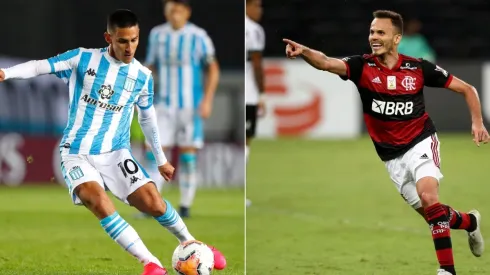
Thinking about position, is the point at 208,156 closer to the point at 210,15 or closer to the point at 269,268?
the point at 210,15

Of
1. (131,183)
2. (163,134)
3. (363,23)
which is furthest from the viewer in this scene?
(363,23)

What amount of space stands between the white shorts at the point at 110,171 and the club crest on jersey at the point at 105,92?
1.15 feet

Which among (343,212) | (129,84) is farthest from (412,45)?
(129,84)

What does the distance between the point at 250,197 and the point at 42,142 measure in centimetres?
404

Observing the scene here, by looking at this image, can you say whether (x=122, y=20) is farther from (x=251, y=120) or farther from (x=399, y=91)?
(x=251, y=120)

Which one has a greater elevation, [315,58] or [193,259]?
[315,58]

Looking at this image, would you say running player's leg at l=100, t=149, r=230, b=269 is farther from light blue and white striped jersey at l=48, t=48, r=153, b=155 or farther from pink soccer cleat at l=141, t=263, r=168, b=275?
pink soccer cleat at l=141, t=263, r=168, b=275

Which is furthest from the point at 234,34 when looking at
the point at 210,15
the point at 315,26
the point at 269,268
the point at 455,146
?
the point at 269,268

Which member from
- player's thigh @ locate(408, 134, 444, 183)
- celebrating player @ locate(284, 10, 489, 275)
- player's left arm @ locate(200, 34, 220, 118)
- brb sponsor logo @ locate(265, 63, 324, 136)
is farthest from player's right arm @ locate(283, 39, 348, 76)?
brb sponsor logo @ locate(265, 63, 324, 136)

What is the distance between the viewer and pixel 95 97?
20.7ft

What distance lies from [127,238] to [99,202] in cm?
27

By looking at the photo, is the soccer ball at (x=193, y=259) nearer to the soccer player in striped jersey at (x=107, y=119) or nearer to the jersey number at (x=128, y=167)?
the soccer player in striped jersey at (x=107, y=119)

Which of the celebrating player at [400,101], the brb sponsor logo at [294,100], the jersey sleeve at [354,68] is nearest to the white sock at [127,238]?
the celebrating player at [400,101]

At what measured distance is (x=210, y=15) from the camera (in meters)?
15.6
